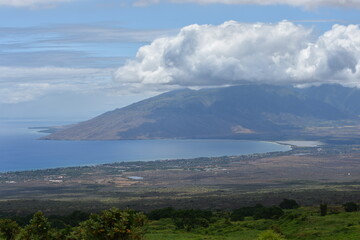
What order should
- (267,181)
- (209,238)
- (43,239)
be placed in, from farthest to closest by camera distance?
1. (267,181)
2. (209,238)
3. (43,239)

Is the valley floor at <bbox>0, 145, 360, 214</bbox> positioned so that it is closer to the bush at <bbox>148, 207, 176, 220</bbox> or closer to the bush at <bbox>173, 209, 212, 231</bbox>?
the bush at <bbox>148, 207, 176, 220</bbox>

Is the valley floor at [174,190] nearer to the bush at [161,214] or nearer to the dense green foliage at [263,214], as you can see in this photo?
the bush at [161,214]

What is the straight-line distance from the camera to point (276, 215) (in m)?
60.2

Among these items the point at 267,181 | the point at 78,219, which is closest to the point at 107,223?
the point at 78,219

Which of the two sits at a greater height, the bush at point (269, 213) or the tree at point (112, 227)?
the tree at point (112, 227)

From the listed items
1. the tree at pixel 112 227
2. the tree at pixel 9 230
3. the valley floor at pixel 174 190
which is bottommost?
the valley floor at pixel 174 190

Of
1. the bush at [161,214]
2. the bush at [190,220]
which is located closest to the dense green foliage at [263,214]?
the bush at [190,220]

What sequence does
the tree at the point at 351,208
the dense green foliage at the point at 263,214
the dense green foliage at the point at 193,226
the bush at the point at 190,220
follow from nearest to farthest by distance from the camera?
1. the dense green foliage at the point at 193,226
2. the bush at the point at 190,220
3. the tree at the point at 351,208
4. the dense green foliage at the point at 263,214

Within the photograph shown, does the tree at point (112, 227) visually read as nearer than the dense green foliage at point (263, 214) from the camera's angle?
Yes

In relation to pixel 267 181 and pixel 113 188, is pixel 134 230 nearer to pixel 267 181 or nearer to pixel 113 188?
pixel 113 188

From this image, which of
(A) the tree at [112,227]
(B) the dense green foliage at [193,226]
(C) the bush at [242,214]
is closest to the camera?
(A) the tree at [112,227]

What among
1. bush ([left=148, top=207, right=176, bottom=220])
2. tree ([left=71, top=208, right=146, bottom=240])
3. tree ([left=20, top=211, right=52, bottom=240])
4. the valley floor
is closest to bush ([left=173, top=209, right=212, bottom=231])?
bush ([left=148, top=207, right=176, bottom=220])

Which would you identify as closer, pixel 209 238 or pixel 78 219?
pixel 209 238

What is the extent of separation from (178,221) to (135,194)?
82.8 m
